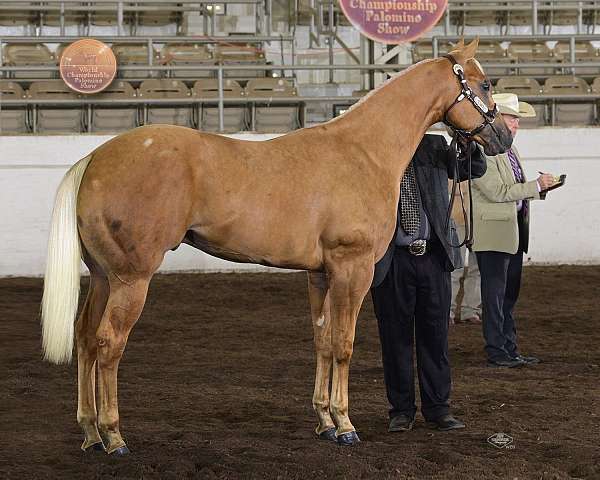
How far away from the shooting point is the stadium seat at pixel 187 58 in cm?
1628

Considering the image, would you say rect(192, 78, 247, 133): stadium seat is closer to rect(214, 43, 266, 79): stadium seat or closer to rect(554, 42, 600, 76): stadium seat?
rect(214, 43, 266, 79): stadium seat

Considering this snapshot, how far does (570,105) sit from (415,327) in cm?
1058

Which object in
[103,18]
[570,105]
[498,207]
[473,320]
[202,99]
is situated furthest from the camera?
[103,18]

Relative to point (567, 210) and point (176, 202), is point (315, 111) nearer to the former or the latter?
point (567, 210)

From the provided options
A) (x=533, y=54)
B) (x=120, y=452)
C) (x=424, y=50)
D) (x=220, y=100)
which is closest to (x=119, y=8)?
(x=220, y=100)

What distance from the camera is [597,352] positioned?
762 cm

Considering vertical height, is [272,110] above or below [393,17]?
below

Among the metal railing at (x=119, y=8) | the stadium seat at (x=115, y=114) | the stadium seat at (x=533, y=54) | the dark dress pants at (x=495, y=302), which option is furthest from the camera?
the stadium seat at (x=533, y=54)

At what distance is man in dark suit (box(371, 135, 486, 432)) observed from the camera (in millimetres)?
5203

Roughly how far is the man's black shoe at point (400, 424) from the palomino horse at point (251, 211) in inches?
14.2

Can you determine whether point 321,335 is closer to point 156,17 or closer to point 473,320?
point 473,320

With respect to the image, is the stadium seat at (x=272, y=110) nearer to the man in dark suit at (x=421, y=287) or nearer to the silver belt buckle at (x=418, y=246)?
the man in dark suit at (x=421, y=287)

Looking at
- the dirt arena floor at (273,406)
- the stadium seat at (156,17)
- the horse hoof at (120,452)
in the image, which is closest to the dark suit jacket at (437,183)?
the dirt arena floor at (273,406)

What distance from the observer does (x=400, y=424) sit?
520cm
